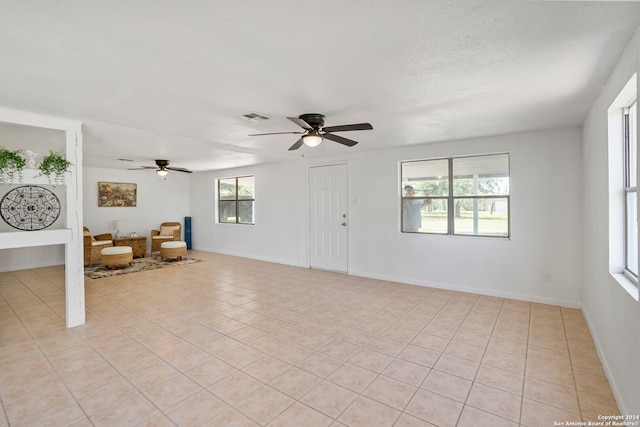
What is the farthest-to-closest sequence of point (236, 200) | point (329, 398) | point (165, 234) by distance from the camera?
point (165, 234), point (236, 200), point (329, 398)

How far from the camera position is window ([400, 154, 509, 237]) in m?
4.50

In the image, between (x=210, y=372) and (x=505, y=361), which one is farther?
(x=505, y=361)

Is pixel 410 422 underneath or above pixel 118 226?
underneath

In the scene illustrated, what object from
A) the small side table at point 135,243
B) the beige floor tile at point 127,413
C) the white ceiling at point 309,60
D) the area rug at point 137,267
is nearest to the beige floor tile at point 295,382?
the beige floor tile at point 127,413

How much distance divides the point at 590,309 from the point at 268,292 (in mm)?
3978

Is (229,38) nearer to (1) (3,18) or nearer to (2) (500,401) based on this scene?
(1) (3,18)

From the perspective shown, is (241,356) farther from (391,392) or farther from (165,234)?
(165,234)

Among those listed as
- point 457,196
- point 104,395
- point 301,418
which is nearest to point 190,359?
point 104,395

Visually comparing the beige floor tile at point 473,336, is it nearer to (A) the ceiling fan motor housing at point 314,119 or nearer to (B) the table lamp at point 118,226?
(A) the ceiling fan motor housing at point 314,119

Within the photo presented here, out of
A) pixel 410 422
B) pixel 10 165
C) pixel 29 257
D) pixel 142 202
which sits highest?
pixel 10 165

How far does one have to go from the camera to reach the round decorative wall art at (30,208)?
124 inches

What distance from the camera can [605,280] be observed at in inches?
102

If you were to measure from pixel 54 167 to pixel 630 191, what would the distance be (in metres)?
5.16

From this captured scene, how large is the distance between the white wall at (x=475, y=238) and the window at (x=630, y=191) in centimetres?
185
